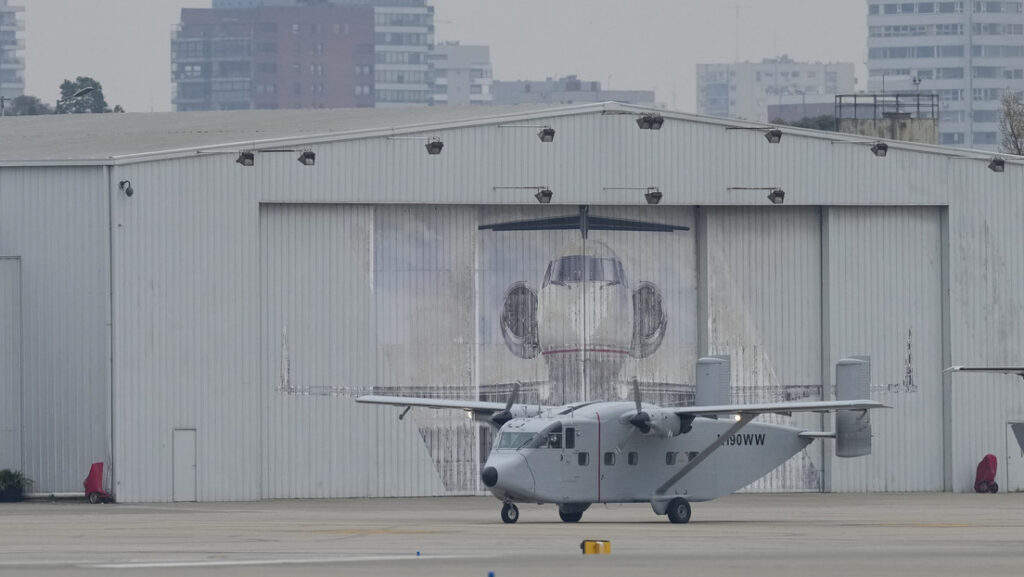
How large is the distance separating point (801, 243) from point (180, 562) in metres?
30.9

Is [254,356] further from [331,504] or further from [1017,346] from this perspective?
[1017,346]

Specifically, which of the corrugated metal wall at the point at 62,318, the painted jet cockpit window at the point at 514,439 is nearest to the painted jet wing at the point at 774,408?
the painted jet cockpit window at the point at 514,439

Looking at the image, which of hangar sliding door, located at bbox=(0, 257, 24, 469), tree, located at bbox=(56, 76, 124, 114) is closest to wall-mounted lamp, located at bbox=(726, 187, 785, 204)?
hangar sliding door, located at bbox=(0, 257, 24, 469)

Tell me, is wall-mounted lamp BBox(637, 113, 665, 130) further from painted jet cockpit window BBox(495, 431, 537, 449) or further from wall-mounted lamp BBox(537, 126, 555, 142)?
painted jet cockpit window BBox(495, 431, 537, 449)

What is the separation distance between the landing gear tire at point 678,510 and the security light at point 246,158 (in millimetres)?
15877

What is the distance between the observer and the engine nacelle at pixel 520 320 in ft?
176

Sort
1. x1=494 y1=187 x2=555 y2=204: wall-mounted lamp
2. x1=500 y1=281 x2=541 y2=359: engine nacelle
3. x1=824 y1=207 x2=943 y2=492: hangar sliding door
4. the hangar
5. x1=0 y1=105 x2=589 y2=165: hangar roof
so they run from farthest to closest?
1. x1=824 y1=207 x2=943 y2=492: hangar sliding door
2. x1=500 y1=281 x2=541 y2=359: engine nacelle
3. x1=494 y1=187 x2=555 y2=204: wall-mounted lamp
4. x1=0 y1=105 x2=589 y2=165: hangar roof
5. the hangar

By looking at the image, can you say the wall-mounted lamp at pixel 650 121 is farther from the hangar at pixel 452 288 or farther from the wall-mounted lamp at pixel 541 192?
the wall-mounted lamp at pixel 541 192

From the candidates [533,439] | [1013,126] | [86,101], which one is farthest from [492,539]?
[86,101]

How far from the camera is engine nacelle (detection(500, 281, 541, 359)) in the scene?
53.6m

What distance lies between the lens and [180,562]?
92.2 ft

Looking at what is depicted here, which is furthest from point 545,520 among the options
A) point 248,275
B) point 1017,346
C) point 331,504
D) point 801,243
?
point 1017,346

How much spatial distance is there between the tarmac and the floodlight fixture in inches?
384

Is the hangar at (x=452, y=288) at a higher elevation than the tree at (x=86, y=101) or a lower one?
lower
